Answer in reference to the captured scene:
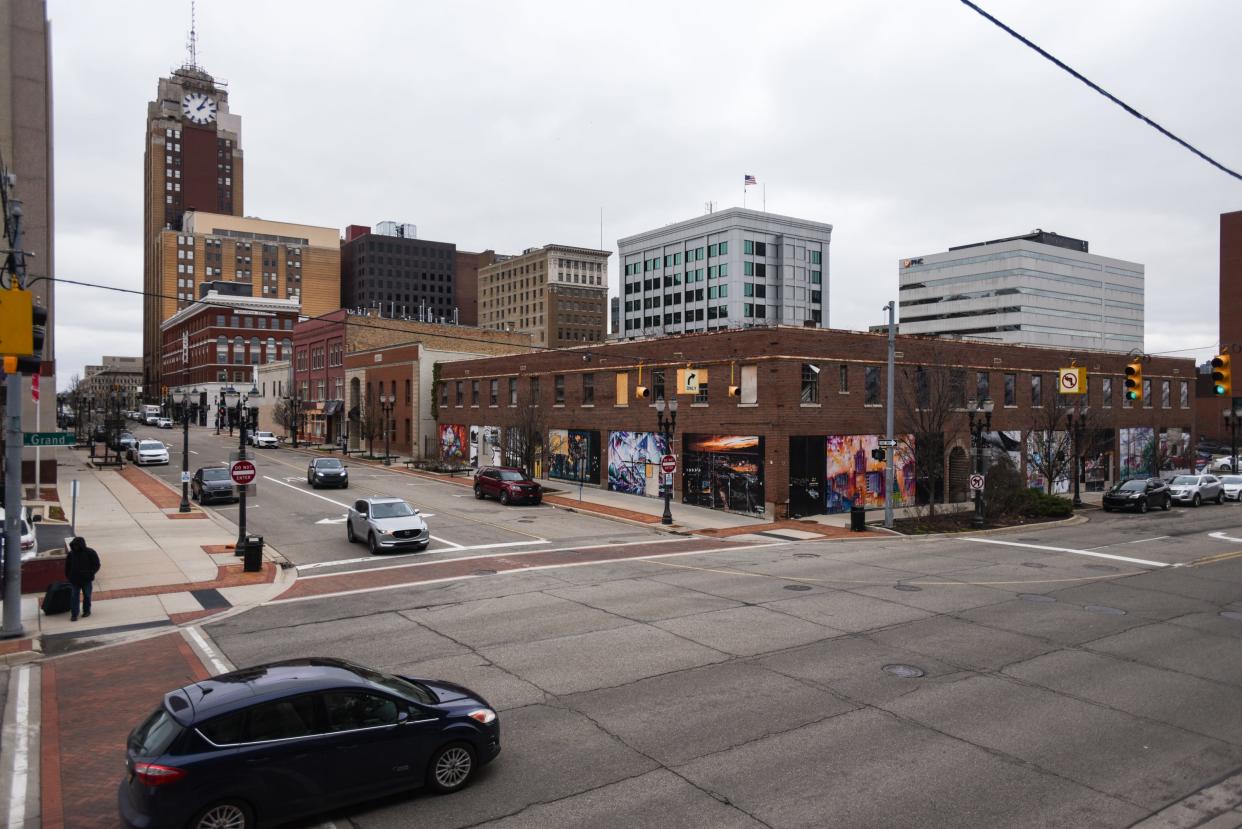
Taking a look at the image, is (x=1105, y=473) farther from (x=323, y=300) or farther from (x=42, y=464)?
(x=323, y=300)

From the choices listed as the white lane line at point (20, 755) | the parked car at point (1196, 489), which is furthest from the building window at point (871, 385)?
the white lane line at point (20, 755)

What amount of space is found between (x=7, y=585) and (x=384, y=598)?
6.71 metres

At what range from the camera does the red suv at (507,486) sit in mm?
36438

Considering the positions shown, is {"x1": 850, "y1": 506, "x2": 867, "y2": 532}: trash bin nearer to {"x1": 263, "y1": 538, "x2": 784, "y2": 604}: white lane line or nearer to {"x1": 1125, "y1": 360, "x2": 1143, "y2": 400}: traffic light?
{"x1": 263, "y1": 538, "x2": 784, "y2": 604}: white lane line

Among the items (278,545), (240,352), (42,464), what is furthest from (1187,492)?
(240,352)

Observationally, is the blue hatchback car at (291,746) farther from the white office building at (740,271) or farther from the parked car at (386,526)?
the white office building at (740,271)

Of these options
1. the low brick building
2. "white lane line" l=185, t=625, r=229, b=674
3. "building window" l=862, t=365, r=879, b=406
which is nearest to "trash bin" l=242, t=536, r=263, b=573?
"white lane line" l=185, t=625, r=229, b=674

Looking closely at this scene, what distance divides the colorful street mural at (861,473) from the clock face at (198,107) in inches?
7508

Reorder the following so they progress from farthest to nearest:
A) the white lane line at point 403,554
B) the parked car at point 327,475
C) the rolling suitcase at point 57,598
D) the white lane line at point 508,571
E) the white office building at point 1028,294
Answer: the white office building at point 1028,294 → the parked car at point 327,475 → the white lane line at point 403,554 → the white lane line at point 508,571 → the rolling suitcase at point 57,598

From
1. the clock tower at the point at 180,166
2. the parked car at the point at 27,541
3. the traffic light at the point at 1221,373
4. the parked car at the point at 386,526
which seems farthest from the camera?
the clock tower at the point at 180,166

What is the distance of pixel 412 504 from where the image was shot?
35.7 m

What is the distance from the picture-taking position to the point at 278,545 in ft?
82.7

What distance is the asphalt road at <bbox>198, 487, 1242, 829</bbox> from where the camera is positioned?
8.10 metres

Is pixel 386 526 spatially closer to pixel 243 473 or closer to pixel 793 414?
pixel 243 473
